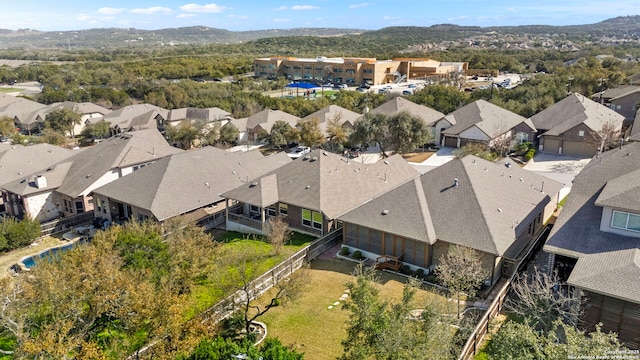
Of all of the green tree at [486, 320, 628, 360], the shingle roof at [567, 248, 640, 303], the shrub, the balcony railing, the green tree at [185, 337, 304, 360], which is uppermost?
the green tree at [486, 320, 628, 360]

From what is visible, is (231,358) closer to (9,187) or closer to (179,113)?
(9,187)

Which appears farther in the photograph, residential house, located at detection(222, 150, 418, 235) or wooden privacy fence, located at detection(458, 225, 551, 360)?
residential house, located at detection(222, 150, 418, 235)

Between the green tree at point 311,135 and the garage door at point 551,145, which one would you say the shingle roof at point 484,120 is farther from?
the green tree at point 311,135

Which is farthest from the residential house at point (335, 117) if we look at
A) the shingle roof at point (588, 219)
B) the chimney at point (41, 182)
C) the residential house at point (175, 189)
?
the shingle roof at point (588, 219)

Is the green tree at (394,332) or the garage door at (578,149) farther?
the garage door at (578,149)

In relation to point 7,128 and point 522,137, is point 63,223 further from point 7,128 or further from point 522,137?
point 522,137

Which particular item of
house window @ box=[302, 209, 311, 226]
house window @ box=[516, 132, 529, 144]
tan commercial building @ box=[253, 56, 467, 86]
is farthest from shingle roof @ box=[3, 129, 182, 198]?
tan commercial building @ box=[253, 56, 467, 86]

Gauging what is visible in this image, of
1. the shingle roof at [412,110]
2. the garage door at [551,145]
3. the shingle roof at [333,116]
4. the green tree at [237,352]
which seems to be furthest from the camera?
the shingle roof at [333,116]

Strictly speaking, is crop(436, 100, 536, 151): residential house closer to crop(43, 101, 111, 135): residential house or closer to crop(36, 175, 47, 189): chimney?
crop(36, 175, 47, 189): chimney
